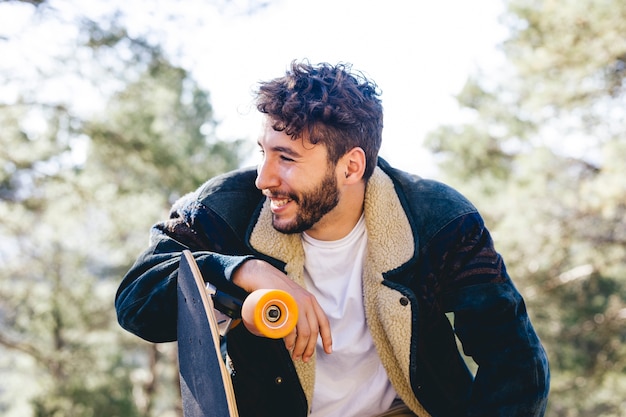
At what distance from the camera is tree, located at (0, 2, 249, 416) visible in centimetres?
893

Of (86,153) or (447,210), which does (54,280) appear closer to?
(86,153)

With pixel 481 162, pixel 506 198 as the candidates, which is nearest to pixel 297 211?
pixel 506 198

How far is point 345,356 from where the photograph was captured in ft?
8.18

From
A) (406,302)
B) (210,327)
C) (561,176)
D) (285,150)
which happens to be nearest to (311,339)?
(210,327)

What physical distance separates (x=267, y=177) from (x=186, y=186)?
8240 millimetres

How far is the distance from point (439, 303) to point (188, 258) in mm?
972

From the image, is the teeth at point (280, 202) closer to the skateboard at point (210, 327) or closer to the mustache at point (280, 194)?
the mustache at point (280, 194)

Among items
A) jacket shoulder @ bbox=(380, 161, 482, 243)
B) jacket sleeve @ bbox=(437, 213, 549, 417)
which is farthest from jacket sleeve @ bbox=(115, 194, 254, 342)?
jacket sleeve @ bbox=(437, 213, 549, 417)

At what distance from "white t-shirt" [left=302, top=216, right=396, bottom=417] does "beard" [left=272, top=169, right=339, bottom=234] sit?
6.8 inches

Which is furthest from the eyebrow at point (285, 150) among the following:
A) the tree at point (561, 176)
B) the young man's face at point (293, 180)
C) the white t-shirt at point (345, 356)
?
the tree at point (561, 176)

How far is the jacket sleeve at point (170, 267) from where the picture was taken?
83.1 inches

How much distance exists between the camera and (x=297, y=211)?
2426 mm

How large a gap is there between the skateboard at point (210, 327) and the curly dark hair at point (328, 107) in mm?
694

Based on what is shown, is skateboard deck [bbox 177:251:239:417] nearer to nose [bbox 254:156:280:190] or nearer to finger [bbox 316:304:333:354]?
finger [bbox 316:304:333:354]
